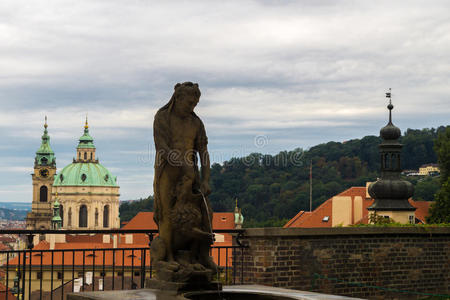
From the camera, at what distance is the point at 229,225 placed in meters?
108

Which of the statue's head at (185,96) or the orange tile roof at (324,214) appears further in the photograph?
the orange tile roof at (324,214)

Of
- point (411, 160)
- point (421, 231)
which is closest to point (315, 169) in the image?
point (411, 160)

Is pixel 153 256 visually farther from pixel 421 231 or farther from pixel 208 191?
pixel 421 231

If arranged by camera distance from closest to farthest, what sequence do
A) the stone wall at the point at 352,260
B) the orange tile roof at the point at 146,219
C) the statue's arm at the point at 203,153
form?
the statue's arm at the point at 203,153, the stone wall at the point at 352,260, the orange tile roof at the point at 146,219

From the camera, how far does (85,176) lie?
158 metres

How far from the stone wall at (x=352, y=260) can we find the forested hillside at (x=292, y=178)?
205ft

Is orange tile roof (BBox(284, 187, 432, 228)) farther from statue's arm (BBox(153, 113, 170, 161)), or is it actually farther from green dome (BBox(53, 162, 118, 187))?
green dome (BBox(53, 162, 118, 187))

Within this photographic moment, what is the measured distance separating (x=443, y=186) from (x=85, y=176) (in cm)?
12195

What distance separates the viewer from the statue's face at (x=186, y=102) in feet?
28.1

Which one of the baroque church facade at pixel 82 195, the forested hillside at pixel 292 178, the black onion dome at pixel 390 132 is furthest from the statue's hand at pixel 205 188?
the baroque church facade at pixel 82 195

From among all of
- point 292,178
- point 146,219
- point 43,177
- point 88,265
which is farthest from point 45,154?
point 88,265

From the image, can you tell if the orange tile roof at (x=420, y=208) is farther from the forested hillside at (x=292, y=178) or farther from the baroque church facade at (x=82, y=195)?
the baroque church facade at (x=82, y=195)

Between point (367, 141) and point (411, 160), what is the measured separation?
6.78 meters

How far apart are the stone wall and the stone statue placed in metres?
4.63
